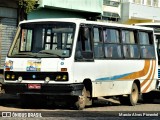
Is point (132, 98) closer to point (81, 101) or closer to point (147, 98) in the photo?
point (147, 98)

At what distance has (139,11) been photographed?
3941 centimetres

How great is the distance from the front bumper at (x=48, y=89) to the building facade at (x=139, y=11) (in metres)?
22.7

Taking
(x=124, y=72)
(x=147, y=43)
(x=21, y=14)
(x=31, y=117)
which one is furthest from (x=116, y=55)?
(x=21, y=14)

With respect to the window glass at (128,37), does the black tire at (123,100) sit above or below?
below

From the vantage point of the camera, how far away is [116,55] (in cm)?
1772

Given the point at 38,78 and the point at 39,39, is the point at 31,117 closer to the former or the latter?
the point at 38,78

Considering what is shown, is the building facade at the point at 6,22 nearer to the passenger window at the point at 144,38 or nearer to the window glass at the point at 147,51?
the passenger window at the point at 144,38

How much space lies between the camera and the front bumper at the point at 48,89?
15031 millimetres

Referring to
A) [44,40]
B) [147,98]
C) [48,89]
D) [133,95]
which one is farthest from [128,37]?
[48,89]

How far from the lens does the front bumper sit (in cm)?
1503

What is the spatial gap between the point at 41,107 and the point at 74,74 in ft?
6.28

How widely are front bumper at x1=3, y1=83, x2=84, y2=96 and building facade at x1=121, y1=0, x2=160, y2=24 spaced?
22.7 m

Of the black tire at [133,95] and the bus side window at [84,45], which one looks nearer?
the bus side window at [84,45]

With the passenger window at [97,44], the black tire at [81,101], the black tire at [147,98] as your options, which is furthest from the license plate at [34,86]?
the black tire at [147,98]
